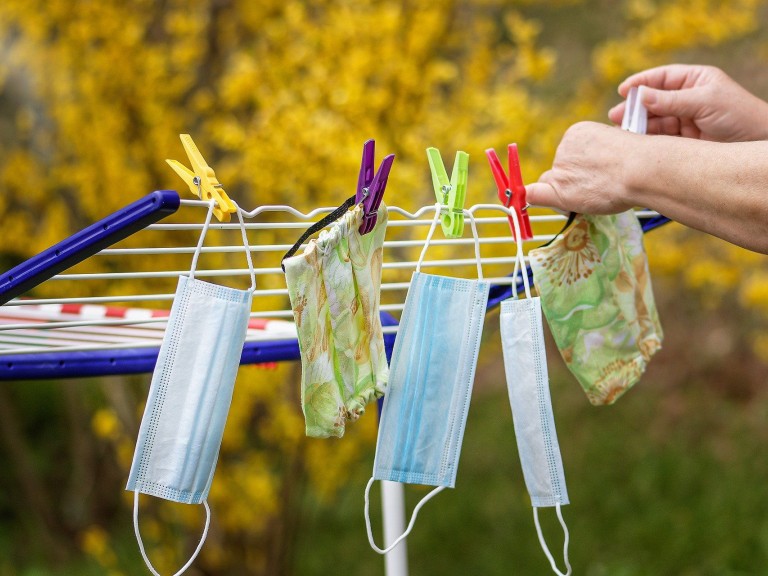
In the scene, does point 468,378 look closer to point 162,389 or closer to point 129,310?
point 162,389

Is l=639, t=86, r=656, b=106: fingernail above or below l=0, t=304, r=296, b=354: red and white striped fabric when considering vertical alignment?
above

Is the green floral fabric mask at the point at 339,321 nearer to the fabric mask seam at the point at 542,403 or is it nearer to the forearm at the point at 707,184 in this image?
the fabric mask seam at the point at 542,403

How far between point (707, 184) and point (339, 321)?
0.42 m

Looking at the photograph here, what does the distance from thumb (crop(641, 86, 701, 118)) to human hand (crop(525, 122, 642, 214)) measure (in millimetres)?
158

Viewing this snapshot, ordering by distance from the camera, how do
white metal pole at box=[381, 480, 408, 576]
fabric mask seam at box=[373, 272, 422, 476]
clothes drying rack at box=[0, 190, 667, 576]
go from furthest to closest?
white metal pole at box=[381, 480, 408, 576] < fabric mask seam at box=[373, 272, 422, 476] < clothes drying rack at box=[0, 190, 667, 576]

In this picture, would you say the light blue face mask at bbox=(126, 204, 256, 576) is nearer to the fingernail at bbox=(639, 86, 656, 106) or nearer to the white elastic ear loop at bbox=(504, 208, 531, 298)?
the white elastic ear loop at bbox=(504, 208, 531, 298)

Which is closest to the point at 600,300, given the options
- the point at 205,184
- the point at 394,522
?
the point at 394,522

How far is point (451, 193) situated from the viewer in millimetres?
1023

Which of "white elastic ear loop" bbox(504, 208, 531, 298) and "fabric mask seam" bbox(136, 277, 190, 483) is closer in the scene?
"fabric mask seam" bbox(136, 277, 190, 483)

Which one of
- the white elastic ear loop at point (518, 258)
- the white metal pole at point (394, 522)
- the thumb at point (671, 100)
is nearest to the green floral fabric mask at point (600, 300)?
the white elastic ear loop at point (518, 258)

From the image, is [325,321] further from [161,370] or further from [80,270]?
[80,270]

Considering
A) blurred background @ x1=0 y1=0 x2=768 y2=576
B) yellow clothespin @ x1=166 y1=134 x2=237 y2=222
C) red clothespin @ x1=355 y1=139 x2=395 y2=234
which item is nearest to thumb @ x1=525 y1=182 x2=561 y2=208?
red clothespin @ x1=355 y1=139 x2=395 y2=234

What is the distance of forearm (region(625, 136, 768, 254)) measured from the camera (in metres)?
0.95

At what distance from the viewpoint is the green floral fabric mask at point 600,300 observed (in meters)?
1.12
